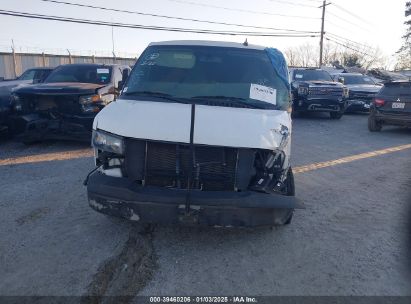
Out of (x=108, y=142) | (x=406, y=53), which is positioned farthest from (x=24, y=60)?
(x=406, y=53)

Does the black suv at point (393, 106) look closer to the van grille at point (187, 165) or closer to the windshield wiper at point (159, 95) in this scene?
the windshield wiper at point (159, 95)

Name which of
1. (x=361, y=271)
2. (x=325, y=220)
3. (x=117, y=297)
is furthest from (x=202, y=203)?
(x=325, y=220)

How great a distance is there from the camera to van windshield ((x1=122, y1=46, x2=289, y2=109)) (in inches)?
162

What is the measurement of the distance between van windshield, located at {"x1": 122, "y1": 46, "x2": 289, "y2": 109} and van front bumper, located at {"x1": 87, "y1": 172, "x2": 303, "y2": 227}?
1.16 metres

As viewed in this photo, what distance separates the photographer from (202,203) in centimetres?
313

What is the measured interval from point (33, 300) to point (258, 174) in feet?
6.83

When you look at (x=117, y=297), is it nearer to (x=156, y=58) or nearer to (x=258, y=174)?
(x=258, y=174)

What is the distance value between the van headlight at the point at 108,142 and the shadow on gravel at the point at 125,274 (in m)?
0.93

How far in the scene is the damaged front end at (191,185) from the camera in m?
3.17

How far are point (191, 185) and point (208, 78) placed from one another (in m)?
1.57

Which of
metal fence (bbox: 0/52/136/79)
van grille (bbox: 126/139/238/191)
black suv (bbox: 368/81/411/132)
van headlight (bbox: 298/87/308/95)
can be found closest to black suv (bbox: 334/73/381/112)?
van headlight (bbox: 298/87/308/95)

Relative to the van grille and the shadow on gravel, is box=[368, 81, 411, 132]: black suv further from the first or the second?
the shadow on gravel

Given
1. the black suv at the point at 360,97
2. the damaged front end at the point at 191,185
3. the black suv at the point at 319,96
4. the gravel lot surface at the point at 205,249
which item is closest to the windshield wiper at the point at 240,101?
the damaged front end at the point at 191,185

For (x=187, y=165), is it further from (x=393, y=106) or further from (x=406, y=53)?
(x=406, y=53)
